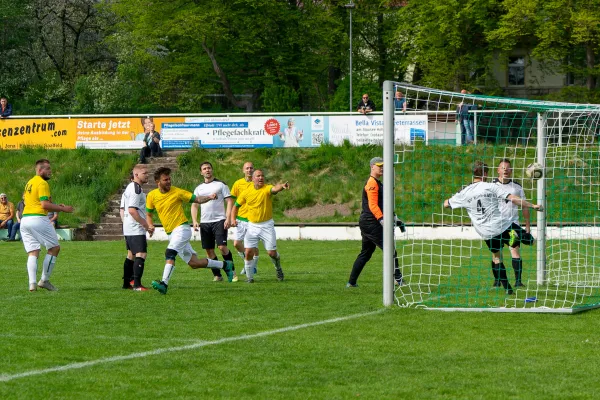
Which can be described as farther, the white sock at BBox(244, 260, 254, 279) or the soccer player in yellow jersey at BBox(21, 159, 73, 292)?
the white sock at BBox(244, 260, 254, 279)

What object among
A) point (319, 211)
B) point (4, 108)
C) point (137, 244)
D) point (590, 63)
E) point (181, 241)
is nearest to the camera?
point (181, 241)

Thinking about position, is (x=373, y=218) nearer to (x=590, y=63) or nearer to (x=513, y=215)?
(x=513, y=215)

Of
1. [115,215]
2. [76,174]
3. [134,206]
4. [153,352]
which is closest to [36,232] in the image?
[134,206]

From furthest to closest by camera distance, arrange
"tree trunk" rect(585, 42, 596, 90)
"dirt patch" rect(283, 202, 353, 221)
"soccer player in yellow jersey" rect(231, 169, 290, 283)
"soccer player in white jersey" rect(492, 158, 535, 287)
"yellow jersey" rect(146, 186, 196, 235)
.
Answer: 1. "tree trunk" rect(585, 42, 596, 90)
2. "dirt patch" rect(283, 202, 353, 221)
3. "soccer player in yellow jersey" rect(231, 169, 290, 283)
4. "yellow jersey" rect(146, 186, 196, 235)
5. "soccer player in white jersey" rect(492, 158, 535, 287)

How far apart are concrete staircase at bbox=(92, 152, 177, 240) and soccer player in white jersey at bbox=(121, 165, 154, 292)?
17.4 m

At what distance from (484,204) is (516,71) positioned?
44.6 meters

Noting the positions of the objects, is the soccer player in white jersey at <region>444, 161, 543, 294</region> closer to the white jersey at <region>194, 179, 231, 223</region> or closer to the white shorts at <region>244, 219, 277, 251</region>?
the white shorts at <region>244, 219, 277, 251</region>

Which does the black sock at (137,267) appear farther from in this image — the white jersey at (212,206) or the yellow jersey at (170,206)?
the white jersey at (212,206)

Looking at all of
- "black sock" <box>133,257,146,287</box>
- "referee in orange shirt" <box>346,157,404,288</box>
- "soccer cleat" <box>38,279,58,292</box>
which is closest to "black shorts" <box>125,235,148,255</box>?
"black sock" <box>133,257,146,287</box>

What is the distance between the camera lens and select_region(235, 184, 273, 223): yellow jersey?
54.2 feet

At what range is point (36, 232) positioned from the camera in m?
15.1

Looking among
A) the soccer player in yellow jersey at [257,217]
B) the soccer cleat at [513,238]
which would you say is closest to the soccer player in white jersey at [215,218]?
the soccer player in yellow jersey at [257,217]

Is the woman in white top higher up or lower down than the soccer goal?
higher up

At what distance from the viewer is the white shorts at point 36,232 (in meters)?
15.1
